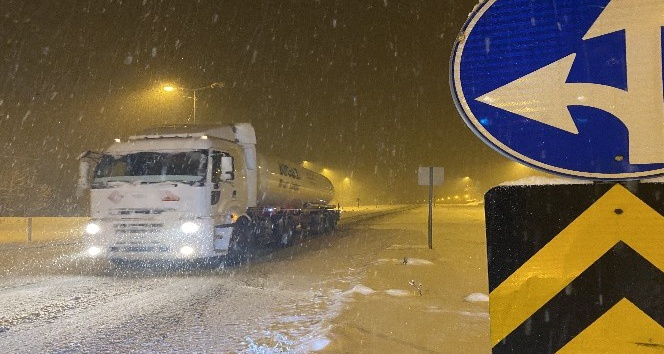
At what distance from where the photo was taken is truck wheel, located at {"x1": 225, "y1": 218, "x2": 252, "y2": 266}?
1267 cm

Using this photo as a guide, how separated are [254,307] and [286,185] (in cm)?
1046

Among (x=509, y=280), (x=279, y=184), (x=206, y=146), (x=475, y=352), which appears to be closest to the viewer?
(x=509, y=280)

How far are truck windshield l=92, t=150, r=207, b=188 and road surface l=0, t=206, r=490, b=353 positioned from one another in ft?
6.59

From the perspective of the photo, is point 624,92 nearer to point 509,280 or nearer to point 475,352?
point 509,280

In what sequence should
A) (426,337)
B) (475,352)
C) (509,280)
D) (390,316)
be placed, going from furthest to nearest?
1. (390,316)
2. (426,337)
3. (475,352)
4. (509,280)

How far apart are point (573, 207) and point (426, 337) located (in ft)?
15.2

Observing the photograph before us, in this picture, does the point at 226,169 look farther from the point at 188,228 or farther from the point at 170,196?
the point at 188,228

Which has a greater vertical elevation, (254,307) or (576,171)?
(576,171)

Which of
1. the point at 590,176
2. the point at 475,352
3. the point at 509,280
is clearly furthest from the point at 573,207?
the point at 475,352

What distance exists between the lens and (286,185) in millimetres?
18172

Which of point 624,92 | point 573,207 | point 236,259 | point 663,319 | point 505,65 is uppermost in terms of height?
point 505,65

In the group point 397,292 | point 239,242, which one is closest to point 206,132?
point 239,242

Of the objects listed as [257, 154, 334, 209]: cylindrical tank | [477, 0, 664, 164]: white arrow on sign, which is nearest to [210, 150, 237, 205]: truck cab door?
[257, 154, 334, 209]: cylindrical tank

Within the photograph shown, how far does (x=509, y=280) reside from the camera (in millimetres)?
Result: 1733
